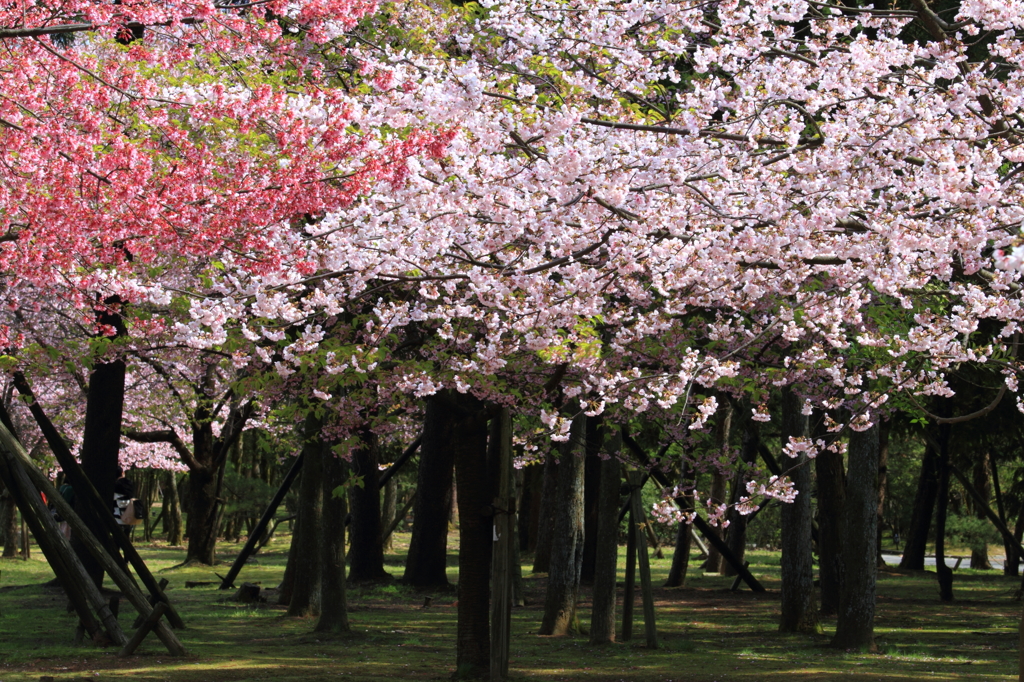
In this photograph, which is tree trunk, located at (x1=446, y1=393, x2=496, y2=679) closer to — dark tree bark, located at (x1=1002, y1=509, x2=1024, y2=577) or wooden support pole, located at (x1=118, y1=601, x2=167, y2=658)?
wooden support pole, located at (x1=118, y1=601, x2=167, y2=658)

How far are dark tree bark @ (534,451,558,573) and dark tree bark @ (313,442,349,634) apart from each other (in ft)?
27.7

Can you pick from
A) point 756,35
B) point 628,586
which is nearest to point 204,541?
point 628,586

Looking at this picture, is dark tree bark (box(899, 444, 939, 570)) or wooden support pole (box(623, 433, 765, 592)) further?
dark tree bark (box(899, 444, 939, 570))

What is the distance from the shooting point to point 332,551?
13.6 m

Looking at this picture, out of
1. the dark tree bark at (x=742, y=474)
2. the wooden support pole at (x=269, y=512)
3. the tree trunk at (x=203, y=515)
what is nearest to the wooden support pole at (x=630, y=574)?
the dark tree bark at (x=742, y=474)

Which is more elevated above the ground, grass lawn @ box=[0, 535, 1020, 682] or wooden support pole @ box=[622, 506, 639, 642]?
wooden support pole @ box=[622, 506, 639, 642]

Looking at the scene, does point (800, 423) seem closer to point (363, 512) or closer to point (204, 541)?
point (363, 512)

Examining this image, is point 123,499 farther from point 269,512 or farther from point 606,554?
point 606,554

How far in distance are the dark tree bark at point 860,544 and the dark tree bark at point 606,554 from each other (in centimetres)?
289

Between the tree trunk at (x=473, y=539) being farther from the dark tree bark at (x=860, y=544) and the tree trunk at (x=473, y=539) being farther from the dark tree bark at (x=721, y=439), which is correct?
the dark tree bark at (x=721, y=439)

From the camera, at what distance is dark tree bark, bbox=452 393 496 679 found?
10.5 m

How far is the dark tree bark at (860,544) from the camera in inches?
486

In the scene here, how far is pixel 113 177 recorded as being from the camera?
25.6 feet

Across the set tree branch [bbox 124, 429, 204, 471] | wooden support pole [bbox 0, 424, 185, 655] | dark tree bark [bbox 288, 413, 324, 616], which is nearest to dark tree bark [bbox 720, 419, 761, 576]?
dark tree bark [bbox 288, 413, 324, 616]
